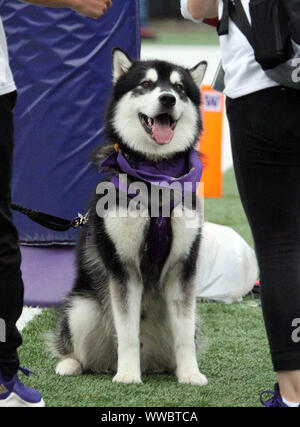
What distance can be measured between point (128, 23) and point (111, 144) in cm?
111

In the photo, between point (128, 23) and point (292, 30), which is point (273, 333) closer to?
point (292, 30)

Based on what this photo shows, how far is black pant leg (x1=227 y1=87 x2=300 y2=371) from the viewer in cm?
249

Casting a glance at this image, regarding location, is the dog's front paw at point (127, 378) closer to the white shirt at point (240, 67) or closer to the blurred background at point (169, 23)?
the white shirt at point (240, 67)

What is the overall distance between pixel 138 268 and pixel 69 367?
0.52m

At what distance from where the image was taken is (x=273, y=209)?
8.30 ft

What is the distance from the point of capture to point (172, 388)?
10.5ft

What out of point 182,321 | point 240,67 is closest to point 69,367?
point 182,321

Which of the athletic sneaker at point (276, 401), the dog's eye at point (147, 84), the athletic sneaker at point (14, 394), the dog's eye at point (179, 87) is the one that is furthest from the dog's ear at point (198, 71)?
the athletic sneaker at point (14, 394)

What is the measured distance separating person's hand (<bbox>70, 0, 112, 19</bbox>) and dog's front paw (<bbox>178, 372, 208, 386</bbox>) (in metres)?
1.42

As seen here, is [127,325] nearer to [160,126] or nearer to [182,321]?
[182,321]

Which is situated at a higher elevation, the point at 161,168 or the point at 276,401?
the point at 161,168

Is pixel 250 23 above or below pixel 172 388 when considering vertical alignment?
above

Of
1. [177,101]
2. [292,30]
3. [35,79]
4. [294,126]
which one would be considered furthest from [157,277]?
[35,79]

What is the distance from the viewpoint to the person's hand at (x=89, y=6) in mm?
2701
